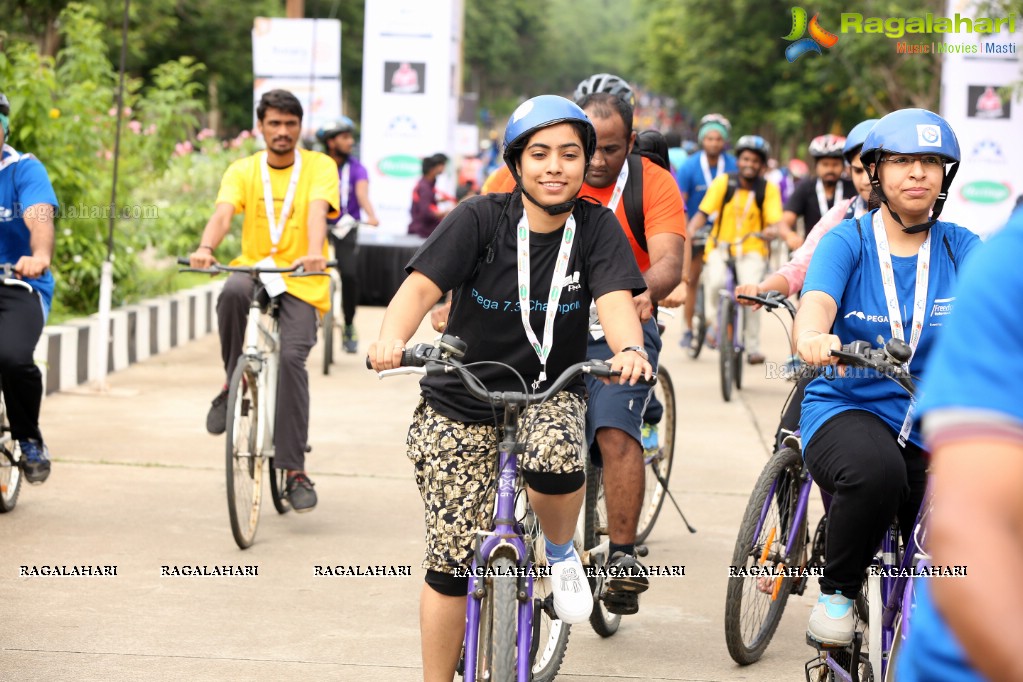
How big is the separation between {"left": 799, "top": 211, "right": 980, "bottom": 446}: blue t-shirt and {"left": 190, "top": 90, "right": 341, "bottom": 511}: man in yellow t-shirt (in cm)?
320

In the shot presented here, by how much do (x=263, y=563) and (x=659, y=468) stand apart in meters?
1.97

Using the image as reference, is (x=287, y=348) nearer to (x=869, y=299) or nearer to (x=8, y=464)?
(x=8, y=464)

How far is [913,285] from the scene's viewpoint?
411 cm

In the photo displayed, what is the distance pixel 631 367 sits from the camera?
12.0 ft

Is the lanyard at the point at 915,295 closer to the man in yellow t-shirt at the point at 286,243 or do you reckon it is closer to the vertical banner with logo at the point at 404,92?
the man in yellow t-shirt at the point at 286,243

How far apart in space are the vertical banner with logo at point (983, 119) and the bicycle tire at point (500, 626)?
38.2 feet

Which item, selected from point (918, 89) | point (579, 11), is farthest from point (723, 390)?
point (579, 11)

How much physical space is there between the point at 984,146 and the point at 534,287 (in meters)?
11.8

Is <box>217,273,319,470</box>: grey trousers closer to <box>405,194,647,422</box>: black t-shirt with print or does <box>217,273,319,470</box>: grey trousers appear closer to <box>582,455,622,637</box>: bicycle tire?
<box>582,455,622,637</box>: bicycle tire

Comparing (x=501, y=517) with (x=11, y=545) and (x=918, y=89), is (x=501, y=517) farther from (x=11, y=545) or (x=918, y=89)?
(x=918, y=89)

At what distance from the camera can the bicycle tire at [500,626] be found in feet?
11.6

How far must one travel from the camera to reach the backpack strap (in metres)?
5.56

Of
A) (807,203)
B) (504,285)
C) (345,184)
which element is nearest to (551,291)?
(504,285)

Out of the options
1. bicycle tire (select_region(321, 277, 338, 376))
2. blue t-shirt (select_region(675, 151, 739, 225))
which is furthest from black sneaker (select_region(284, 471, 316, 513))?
blue t-shirt (select_region(675, 151, 739, 225))
